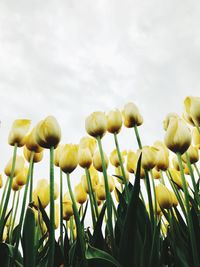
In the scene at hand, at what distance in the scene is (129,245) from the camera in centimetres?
85

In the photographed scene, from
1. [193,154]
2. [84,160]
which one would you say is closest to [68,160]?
[84,160]

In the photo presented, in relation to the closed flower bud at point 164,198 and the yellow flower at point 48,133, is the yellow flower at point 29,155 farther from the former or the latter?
the closed flower bud at point 164,198

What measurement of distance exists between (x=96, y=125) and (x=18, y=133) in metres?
0.35

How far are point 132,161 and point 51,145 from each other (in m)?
0.58

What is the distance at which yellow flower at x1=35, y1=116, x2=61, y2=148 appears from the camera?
100cm

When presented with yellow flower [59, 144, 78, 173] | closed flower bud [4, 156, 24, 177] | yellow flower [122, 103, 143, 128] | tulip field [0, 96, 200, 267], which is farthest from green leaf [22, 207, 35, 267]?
yellow flower [122, 103, 143, 128]

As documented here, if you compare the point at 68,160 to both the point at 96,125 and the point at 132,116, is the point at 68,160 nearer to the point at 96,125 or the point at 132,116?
the point at 96,125

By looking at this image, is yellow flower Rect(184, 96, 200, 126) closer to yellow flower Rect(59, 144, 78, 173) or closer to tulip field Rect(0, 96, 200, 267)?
tulip field Rect(0, 96, 200, 267)

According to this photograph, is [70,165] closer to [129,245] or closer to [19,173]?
[129,245]

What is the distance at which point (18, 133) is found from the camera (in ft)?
4.07

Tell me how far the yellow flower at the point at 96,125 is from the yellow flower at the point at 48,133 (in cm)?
24

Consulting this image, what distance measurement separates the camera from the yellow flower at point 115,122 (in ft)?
4.45

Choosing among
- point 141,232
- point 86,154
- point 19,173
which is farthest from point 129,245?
point 19,173

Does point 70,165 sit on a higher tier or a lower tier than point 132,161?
lower
